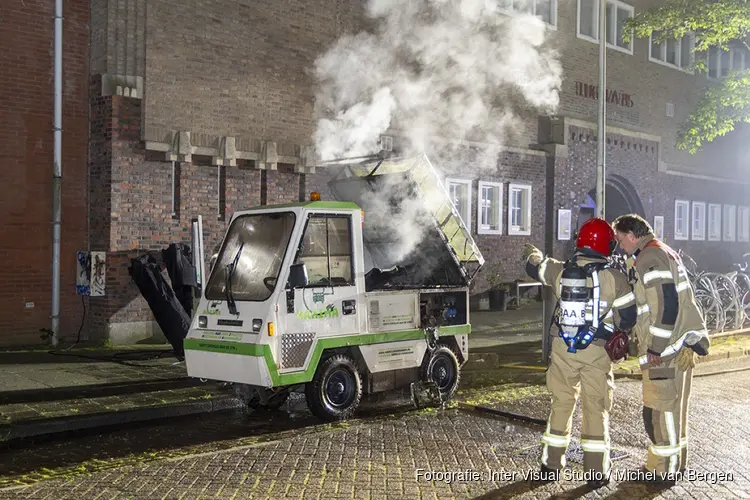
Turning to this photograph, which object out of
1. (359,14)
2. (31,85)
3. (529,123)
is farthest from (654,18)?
(31,85)

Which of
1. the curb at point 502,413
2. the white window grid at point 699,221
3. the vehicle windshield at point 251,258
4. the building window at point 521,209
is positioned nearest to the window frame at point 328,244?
the vehicle windshield at point 251,258

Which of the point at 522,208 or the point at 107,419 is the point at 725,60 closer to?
the point at 522,208

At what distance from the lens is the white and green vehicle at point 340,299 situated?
7.61 m

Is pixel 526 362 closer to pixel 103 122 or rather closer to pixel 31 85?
pixel 103 122

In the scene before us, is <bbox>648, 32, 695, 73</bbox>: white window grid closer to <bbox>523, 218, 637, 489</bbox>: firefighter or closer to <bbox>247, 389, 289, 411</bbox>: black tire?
<bbox>247, 389, 289, 411</bbox>: black tire

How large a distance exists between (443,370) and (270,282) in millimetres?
2700

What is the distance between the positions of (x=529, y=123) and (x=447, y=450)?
1592cm

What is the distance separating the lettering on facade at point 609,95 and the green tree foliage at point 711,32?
6.50ft

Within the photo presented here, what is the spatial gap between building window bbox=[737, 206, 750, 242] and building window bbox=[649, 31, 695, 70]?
7.09 metres

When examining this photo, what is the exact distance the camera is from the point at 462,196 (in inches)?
769

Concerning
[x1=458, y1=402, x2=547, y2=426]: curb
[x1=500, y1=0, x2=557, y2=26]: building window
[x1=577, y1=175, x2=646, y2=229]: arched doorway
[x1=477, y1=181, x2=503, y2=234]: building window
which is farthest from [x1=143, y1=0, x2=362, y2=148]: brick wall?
[x1=577, y1=175, x2=646, y2=229]: arched doorway

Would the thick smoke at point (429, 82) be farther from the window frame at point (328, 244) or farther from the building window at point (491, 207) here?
the window frame at point (328, 244)

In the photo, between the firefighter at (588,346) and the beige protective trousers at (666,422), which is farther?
the beige protective trousers at (666,422)

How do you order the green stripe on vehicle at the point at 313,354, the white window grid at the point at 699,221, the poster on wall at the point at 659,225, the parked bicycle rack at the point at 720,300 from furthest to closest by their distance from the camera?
the white window grid at the point at 699,221 < the poster on wall at the point at 659,225 < the parked bicycle rack at the point at 720,300 < the green stripe on vehicle at the point at 313,354
